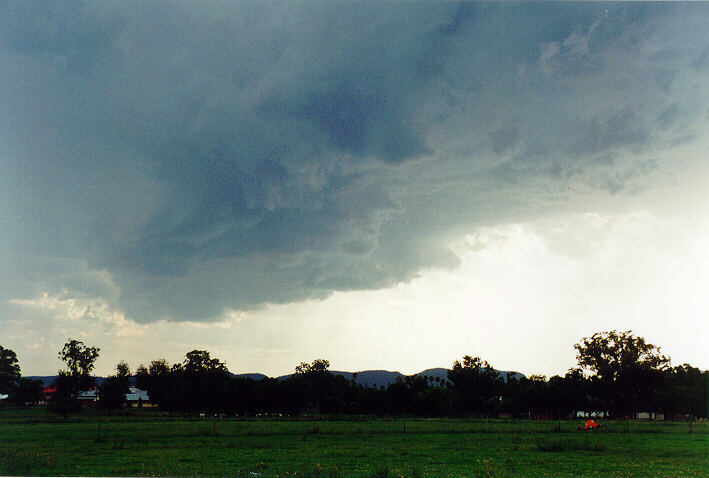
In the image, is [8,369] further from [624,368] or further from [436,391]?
[624,368]

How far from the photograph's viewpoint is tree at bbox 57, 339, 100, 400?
11544cm

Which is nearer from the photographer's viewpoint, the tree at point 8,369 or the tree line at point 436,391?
the tree at point 8,369

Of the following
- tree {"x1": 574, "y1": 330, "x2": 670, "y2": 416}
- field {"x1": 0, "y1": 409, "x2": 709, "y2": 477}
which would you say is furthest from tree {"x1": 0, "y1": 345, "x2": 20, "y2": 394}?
tree {"x1": 574, "y1": 330, "x2": 670, "y2": 416}

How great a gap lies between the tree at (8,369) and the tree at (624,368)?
11464 cm

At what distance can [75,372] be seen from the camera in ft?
385

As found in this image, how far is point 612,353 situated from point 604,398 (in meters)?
10.0

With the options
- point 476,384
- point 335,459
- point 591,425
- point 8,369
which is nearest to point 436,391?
point 476,384

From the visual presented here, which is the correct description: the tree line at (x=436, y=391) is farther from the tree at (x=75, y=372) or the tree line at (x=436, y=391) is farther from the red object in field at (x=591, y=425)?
the red object in field at (x=591, y=425)

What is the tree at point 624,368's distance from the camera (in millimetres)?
118062

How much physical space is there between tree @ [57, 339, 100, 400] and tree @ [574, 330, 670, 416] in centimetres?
10680

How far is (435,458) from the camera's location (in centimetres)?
3119

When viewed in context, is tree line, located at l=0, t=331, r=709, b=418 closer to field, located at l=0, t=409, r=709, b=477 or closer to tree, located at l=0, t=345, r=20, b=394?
tree, located at l=0, t=345, r=20, b=394

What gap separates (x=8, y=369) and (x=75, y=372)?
1717 centimetres

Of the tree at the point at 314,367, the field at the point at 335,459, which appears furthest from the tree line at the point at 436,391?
the field at the point at 335,459
